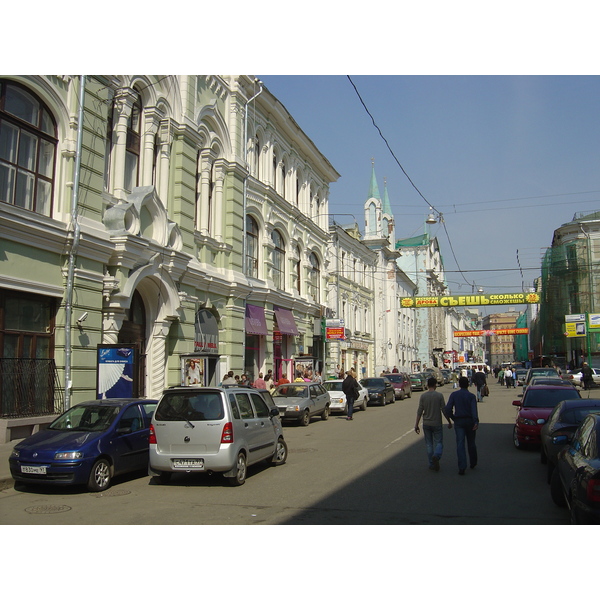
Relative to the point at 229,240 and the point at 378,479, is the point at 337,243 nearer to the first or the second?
the point at 229,240

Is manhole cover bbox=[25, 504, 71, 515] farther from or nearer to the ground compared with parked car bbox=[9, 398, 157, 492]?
nearer to the ground

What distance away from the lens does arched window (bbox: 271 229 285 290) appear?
100 ft

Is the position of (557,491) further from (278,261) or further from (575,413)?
(278,261)

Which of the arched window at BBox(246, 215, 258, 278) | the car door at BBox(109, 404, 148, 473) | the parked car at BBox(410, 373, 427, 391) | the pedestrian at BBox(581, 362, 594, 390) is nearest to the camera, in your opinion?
the car door at BBox(109, 404, 148, 473)

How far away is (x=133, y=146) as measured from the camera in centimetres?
1905

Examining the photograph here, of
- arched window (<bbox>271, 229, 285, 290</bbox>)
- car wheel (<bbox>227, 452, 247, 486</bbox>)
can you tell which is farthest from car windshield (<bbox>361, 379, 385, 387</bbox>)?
car wheel (<bbox>227, 452, 247, 486</bbox>)

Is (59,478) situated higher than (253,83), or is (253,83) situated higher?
(253,83)

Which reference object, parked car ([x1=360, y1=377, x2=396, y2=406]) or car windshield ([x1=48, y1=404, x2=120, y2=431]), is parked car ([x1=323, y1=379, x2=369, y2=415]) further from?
car windshield ([x1=48, y1=404, x2=120, y2=431])

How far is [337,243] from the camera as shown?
42.6 meters

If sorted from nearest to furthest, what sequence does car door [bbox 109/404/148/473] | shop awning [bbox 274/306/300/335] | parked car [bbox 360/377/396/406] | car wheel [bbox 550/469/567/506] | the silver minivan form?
car wheel [bbox 550/469/567/506] < the silver minivan < car door [bbox 109/404/148/473] < shop awning [bbox 274/306/300/335] < parked car [bbox 360/377/396/406]

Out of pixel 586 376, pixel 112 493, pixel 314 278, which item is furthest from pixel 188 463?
pixel 586 376

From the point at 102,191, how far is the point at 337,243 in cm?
2739

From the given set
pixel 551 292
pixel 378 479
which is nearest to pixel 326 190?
pixel 378 479

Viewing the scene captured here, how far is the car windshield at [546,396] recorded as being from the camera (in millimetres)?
14156
